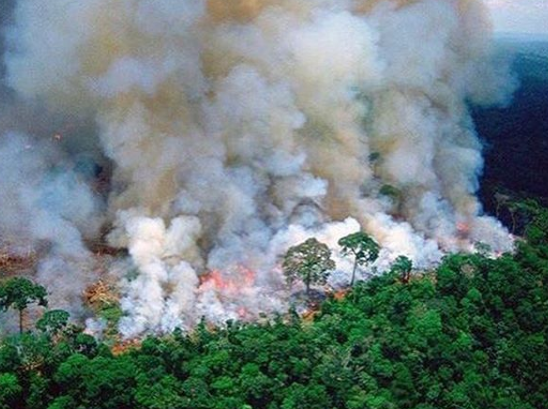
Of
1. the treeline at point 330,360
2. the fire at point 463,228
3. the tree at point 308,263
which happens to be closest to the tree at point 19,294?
the treeline at point 330,360

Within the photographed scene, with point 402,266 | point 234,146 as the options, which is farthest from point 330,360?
point 234,146

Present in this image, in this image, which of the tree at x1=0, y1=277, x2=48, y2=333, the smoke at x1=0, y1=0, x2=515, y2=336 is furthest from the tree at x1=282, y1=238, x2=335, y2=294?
the tree at x1=0, y1=277, x2=48, y2=333

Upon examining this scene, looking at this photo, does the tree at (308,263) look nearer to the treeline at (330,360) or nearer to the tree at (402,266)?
the treeline at (330,360)

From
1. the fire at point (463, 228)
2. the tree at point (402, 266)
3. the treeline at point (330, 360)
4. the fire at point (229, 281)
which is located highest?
the fire at point (463, 228)

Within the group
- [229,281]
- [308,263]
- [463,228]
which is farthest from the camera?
[463,228]

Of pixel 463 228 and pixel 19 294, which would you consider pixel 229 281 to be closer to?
pixel 19 294

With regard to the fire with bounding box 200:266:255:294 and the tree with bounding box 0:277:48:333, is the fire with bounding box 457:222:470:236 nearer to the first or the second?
the fire with bounding box 200:266:255:294
